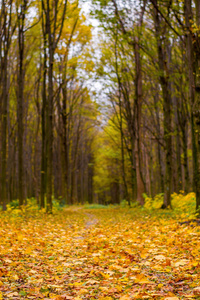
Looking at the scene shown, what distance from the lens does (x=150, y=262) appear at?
11.5 feet

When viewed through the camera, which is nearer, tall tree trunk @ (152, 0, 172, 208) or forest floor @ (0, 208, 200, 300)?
forest floor @ (0, 208, 200, 300)

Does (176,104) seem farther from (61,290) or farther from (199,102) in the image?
(61,290)

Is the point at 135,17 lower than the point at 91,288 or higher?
higher

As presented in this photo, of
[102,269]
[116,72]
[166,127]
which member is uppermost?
[116,72]

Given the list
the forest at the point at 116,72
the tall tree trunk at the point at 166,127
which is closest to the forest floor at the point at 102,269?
the forest at the point at 116,72

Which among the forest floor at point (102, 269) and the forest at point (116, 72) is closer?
the forest floor at point (102, 269)

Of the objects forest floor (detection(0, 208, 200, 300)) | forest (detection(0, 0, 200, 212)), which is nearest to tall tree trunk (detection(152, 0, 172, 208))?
forest (detection(0, 0, 200, 212))

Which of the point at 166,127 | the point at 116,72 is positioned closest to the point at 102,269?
the point at 166,127

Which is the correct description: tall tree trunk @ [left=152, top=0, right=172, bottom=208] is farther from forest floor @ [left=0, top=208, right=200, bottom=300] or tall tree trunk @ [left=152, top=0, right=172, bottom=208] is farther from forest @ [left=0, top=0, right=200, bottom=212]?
forest floor @ [left=0, top=208, right=200, bottom=300]

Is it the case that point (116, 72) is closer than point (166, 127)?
No

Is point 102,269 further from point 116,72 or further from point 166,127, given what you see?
point 116,72

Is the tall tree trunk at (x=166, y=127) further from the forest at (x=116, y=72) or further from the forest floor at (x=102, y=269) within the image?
the forest floor at (x=102, y=269)

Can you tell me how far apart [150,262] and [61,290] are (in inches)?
49.2

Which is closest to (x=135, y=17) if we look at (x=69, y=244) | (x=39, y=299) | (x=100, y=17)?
(x=100, y=17)
